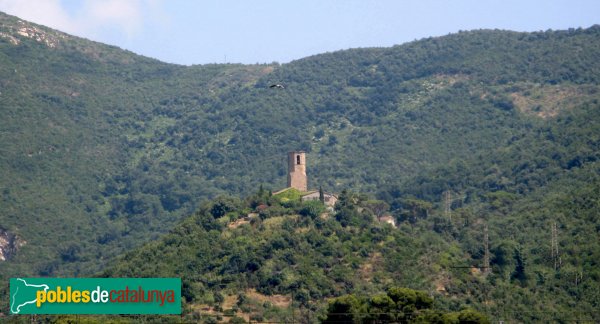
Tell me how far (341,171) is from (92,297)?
105 meters

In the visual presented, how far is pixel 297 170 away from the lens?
105m

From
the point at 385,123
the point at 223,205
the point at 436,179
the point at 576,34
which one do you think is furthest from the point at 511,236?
the point at 576,34

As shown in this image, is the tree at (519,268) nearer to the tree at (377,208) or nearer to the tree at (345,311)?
the tree at (377,208)

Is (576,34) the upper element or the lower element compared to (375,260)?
upper

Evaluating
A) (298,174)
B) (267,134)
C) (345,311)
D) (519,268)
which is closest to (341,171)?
(267,134)

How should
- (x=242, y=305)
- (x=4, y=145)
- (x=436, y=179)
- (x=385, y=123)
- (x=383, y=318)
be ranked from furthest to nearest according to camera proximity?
(x=385, y=123)
(x=4, y=145)
(x=436, y=179)
(x=242, y=305)
(x=383, y=318)

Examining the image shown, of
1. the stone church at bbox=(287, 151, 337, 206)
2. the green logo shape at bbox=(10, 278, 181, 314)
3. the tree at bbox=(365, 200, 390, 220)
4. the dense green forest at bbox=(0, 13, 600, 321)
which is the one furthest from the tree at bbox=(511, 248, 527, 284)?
the green logo shape at bbox=(10, 278, 181, 314)

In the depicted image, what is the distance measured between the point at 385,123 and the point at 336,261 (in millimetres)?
84889

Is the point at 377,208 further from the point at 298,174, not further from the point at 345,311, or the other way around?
the point at 345,311

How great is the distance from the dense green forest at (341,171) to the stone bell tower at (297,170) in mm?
4914

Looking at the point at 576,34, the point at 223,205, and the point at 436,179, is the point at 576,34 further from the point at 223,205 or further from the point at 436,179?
the point at 223,205

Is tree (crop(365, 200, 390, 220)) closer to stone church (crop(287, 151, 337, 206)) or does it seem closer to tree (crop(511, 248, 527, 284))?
stone church (crop(287, 151, 337, 206))

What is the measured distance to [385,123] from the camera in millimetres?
178500

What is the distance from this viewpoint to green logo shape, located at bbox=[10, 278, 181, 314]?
60.4 meters
